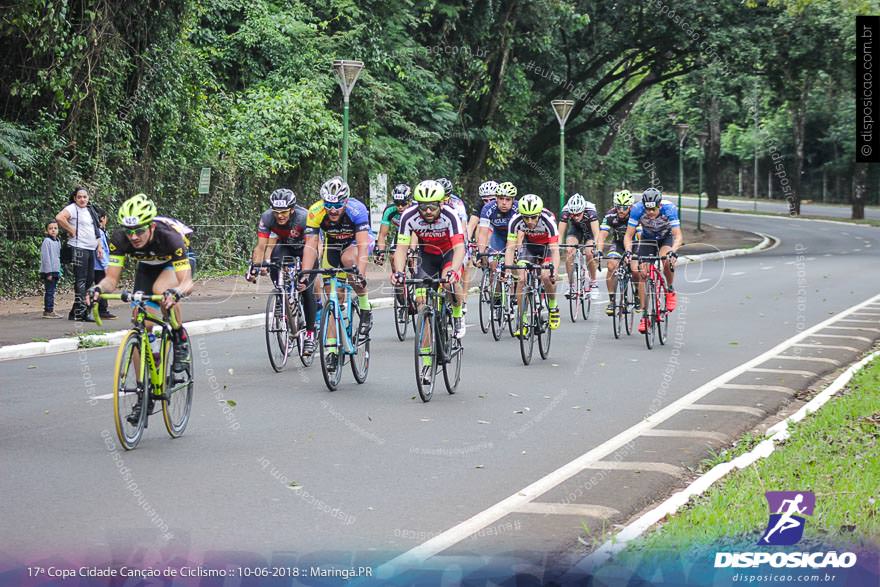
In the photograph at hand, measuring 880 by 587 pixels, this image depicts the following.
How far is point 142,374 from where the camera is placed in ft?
29.9

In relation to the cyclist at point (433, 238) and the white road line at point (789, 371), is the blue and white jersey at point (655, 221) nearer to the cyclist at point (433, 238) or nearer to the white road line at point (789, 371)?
the white road line at point (789, 371)

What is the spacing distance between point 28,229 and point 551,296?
405 inches

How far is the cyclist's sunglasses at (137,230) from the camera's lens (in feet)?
30.3

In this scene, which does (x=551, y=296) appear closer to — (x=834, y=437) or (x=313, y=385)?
(x=313, y=385)

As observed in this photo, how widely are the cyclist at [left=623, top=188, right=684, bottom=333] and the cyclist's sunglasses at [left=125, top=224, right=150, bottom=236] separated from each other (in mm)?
8762

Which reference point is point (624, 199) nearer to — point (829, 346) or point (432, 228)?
point (829, 346)

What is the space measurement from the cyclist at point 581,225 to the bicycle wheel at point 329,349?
822cm

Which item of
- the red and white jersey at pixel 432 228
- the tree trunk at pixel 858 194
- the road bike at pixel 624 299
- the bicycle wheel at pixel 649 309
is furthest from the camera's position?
the tree trunk at pixel 858 194

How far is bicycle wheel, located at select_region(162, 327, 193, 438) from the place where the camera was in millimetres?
9461

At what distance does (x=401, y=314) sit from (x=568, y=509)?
1016 centimetres

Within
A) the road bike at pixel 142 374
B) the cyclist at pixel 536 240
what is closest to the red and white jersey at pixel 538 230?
the cyclist at pixel 536 240

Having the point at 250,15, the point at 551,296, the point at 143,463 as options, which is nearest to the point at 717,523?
the point at 143,463

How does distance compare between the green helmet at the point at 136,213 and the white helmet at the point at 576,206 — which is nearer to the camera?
the green helmet at the point at 136,213

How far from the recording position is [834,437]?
9.30m
